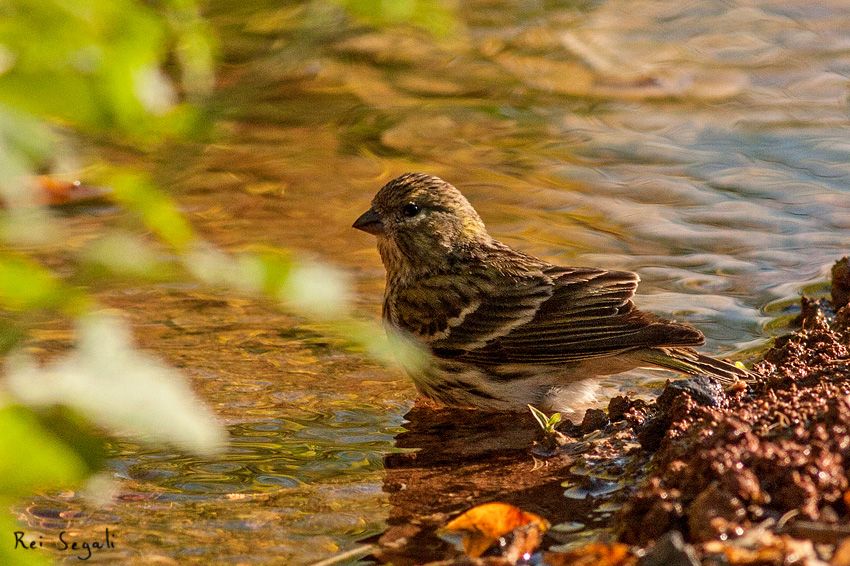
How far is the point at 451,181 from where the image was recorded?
8.35 m

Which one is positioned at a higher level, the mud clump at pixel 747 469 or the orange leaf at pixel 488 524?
the mud clump at pixel 747 469

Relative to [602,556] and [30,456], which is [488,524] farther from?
[30,456]

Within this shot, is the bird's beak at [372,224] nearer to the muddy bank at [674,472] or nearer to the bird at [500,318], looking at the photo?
the bird at [500,318]

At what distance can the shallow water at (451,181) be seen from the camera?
388 centimetres

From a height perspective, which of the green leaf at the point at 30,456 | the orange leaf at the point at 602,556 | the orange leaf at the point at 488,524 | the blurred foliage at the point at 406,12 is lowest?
the orange leaf at the point at 488,524

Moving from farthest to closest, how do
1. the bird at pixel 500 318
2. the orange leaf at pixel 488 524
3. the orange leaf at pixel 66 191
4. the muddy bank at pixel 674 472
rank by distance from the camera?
1. the orange leaf at pixel 66 191
2. the bird at pixel 500 318
3. the orange leaf at pixel 488 524
4. the muddy bank at pixel 674 472

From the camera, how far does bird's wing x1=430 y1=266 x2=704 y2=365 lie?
16.9ft

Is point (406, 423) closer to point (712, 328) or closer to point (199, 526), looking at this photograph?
point (199, 526)

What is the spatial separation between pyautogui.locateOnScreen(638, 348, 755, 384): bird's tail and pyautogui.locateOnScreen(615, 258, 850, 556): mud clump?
0.69 meters

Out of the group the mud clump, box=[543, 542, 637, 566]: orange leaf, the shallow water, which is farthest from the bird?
box=[543, 542, 637, 566]: orange leaf

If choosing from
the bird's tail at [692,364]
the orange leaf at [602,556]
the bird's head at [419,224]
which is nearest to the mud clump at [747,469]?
the orange leaf at [602,556]

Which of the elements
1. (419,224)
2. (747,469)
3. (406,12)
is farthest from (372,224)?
(406,12)

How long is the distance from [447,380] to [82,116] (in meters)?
3.98

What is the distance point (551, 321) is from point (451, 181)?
3.13m
